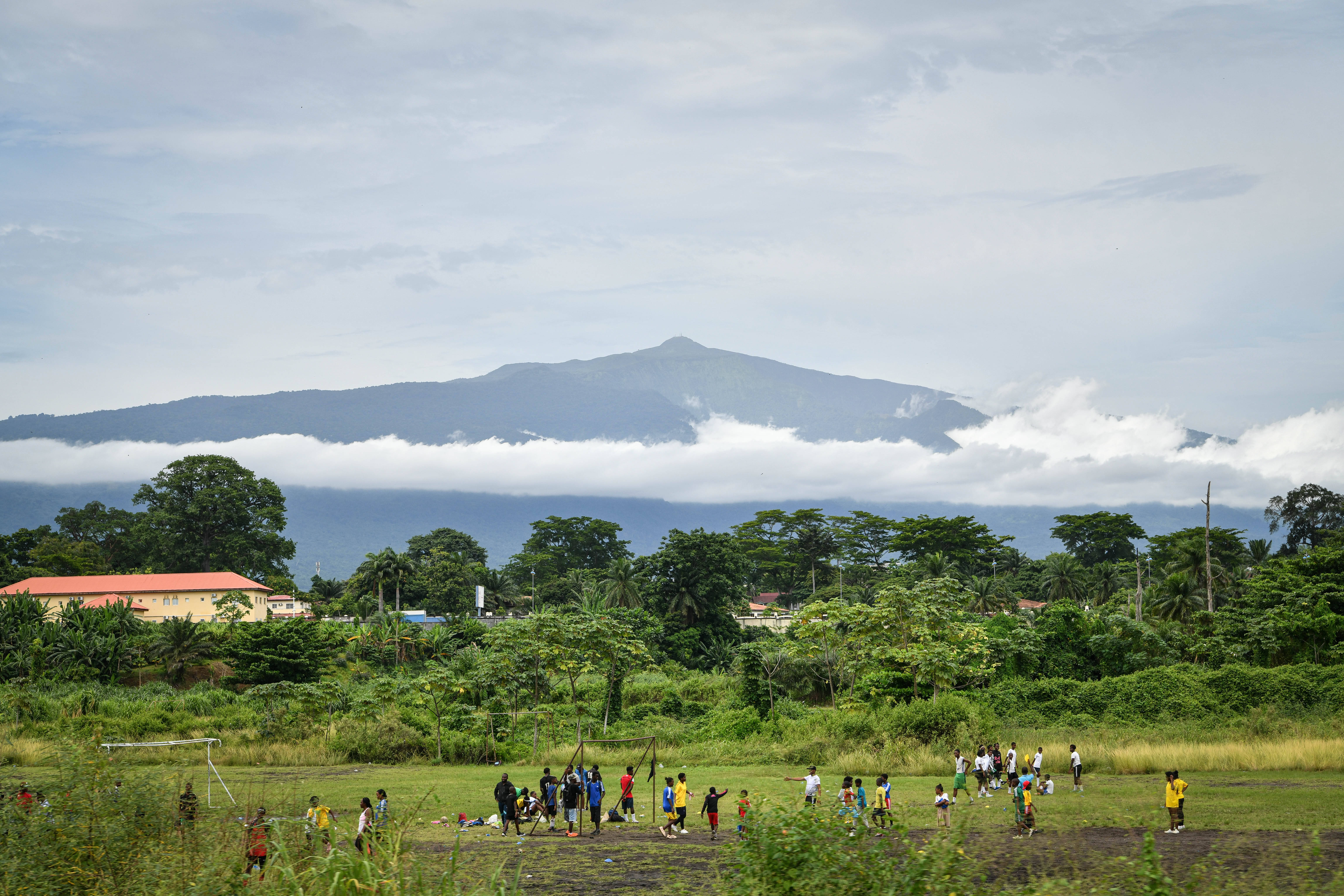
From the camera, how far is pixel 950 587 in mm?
37125

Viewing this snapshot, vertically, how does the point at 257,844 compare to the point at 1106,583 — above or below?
below

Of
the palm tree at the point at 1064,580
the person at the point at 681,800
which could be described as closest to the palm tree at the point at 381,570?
the palm tree at the point at 1064,580

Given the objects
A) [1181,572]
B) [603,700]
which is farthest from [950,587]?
[1181,572]

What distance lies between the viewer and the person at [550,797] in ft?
62.1

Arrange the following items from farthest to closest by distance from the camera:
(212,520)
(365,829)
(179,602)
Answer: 1. (212,520)
2. (179,602)
3. (365,829)

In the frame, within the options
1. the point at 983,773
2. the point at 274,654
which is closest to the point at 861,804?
the point at 983,773

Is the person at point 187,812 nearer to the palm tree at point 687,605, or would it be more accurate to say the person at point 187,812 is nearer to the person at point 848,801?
the person at point 848,801

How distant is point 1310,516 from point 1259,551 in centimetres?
1906

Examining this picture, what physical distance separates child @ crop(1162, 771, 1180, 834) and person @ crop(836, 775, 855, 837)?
5.31 meters

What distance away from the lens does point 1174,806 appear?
16609mm

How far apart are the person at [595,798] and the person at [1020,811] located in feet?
24.5

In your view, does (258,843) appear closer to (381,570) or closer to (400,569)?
(381,570)

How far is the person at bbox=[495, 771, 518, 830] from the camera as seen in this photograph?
18.3 m

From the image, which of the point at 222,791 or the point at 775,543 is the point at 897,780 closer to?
the point at 222,791
